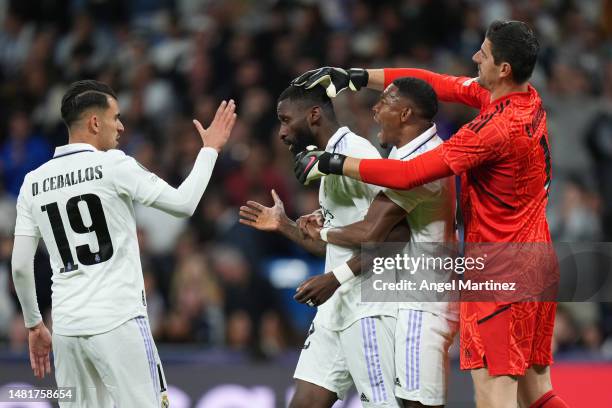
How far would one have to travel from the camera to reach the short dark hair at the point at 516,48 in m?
5.23

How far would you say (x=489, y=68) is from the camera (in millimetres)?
5309

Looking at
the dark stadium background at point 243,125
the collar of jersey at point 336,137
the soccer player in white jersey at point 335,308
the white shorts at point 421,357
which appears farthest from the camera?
the dark stadium background at point 243,125

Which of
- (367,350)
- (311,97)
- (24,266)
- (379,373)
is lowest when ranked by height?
(379,373)

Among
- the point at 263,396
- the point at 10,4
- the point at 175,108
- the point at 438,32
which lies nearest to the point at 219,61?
the point at 175,108

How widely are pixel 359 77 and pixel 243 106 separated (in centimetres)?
555

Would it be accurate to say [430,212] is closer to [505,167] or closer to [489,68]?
[505,167]

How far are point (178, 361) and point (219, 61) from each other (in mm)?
4324

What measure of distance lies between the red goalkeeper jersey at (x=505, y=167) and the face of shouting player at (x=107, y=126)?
1.73 m

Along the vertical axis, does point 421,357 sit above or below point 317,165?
below

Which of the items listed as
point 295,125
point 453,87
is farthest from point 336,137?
point 453,87

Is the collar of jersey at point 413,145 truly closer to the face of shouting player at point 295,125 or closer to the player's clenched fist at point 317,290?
the face of shouting player at point 295,125

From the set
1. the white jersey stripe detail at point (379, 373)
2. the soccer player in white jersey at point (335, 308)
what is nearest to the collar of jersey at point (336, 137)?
the soccer player in white jersey at point (335, 308)

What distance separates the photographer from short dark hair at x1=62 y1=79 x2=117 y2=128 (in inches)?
215

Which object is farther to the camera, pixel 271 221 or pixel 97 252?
pixel 271 221
